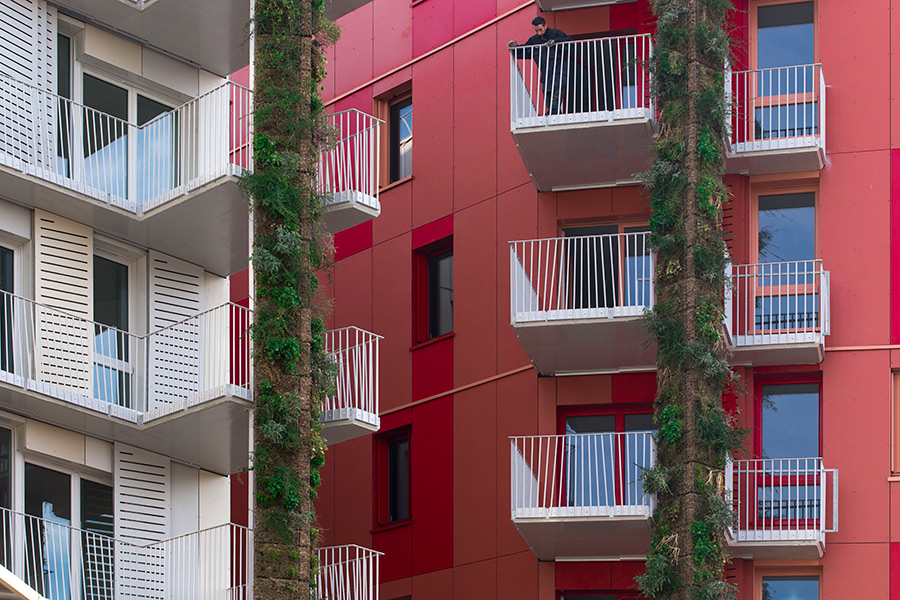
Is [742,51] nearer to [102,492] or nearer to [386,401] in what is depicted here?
[386,401]

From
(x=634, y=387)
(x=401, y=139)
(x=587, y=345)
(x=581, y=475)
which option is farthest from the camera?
(x=401, y=139)

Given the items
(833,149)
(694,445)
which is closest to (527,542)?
(694,445)

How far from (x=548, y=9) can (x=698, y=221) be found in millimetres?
6092

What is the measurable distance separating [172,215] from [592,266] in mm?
8138

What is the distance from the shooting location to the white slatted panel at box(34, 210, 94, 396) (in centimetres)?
2309

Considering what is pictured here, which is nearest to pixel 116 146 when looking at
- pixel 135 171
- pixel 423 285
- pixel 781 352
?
pixel 135 171

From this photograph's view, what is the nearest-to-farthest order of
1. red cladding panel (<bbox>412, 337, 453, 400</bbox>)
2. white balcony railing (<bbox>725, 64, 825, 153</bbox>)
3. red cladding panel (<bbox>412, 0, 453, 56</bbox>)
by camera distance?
white balcony railing (<bbox>725, 64, 825, 153</bbox>), red cladding panel (<bbox>412, 337, 453, 400</bbox>), red cladding panel (<bbox>412, 0, 453, 56</bbox>)

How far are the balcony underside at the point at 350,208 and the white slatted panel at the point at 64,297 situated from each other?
3.54 metres

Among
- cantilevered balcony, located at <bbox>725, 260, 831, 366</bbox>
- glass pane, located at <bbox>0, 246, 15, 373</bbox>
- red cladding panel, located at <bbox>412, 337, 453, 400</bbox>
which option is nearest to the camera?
glass pane, located at <bbox>0, 246, 15, 373</bbox>

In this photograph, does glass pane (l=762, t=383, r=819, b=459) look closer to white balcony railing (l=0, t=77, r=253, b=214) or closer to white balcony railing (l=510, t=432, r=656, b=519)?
white balcony railing (l=510, t=432, r=656, b=519)

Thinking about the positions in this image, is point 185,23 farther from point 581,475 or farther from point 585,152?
point 581,475

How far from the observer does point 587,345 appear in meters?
28.5

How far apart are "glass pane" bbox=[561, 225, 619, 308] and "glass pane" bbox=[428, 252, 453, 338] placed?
3211 millimetres

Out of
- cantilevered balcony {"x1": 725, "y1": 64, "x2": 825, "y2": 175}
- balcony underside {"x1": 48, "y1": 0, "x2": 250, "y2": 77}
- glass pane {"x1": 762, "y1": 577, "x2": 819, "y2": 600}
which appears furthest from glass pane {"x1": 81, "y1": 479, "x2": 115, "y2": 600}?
cantilevered balcony {"x1": 725, "y1": 64, "x2": 825, "y2": 175}
